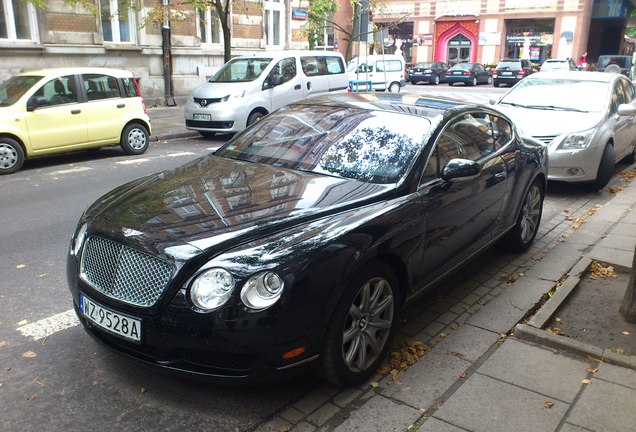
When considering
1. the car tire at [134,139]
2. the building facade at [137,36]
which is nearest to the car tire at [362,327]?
the car tire at [134,139]

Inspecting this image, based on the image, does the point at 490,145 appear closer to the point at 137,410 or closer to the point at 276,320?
the point at 276,320

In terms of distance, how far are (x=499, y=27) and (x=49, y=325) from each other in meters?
50.0

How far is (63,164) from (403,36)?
4710 cm

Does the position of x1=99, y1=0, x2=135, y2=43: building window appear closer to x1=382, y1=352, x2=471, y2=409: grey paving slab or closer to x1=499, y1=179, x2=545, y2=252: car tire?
x1=499, y1=179, x2=545, y2=252: car tire

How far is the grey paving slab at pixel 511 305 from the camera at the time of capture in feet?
13.8

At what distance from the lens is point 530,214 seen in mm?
5789

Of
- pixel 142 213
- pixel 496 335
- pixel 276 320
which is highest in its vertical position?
pixel 142 213

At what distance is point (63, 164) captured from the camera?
10.3 m

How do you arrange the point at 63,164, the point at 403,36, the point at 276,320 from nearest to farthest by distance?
the point at 276,320 → the point at 63,164 → the point at 403,36

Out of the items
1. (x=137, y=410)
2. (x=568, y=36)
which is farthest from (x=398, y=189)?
(x=568, y=36)

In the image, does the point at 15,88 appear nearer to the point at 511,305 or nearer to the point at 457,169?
the point at 457,169

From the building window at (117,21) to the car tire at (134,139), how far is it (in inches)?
327

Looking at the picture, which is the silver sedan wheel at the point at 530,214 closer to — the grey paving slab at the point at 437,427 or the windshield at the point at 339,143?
the windshield at the point at 339,143

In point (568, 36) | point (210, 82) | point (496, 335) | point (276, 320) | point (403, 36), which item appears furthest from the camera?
point (403, 36)
